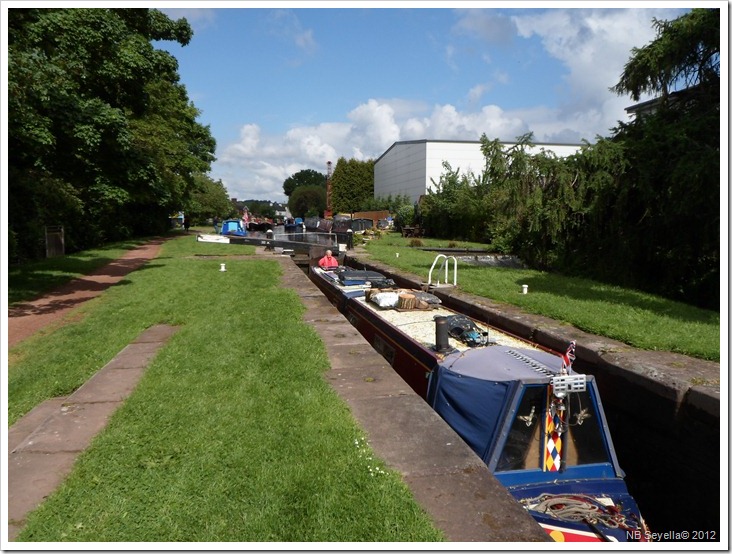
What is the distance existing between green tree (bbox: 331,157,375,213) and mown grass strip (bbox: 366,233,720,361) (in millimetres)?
71801

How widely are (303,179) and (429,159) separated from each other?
3626 inches

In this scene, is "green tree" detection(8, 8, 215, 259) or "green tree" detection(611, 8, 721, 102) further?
"green tree" detection(611, 8, 721, 102)

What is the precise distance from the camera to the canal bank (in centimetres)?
504

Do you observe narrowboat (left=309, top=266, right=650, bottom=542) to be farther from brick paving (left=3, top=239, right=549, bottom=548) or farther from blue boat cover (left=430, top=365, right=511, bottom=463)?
brick paving (left=3, top=239, right=549, bottom=548)

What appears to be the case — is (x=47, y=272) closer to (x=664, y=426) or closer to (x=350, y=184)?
(x=664, y=426)

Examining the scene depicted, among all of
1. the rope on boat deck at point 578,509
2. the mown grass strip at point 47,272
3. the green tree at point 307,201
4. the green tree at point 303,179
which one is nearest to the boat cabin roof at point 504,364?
the rope on boat deck at point 578,509

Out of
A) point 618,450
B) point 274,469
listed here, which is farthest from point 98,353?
point 618,450

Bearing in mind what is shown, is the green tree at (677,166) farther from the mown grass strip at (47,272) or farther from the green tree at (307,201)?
the green tree at (307,201)

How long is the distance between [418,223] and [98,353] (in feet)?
106

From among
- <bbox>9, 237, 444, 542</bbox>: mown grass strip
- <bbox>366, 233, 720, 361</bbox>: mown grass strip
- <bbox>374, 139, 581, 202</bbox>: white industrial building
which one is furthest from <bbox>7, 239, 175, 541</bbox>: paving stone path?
<bbox>374, 139, 581, 202</bbox>: white industrial building

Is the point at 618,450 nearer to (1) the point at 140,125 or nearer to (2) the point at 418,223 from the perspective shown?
(1) the point at 140,125

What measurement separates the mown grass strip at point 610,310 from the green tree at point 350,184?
71801 mm

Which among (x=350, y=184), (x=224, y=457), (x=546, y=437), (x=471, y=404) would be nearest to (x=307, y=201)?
(x=350, y=184)

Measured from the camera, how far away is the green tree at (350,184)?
275 feet
